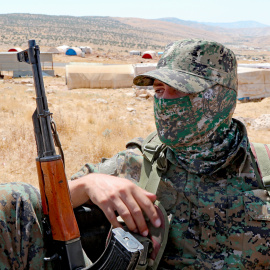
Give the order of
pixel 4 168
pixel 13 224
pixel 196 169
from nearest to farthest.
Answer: pixel 13 224 → pixel 196 169 → pixel 4 168

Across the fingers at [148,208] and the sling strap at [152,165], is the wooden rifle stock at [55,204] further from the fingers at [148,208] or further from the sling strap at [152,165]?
the sling strap at [152,165]

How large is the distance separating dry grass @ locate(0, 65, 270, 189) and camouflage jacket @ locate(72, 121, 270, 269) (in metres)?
3.79

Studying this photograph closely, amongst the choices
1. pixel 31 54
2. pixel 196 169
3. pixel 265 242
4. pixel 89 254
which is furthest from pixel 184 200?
pixel 31 54

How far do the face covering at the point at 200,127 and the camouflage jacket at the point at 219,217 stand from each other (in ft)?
0.25

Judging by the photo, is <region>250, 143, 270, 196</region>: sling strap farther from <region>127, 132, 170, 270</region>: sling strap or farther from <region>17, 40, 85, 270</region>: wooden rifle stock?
<region>17, 40, 85, 270</region>: wooden rifle stock

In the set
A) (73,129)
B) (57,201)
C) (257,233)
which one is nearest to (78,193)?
(57,201)

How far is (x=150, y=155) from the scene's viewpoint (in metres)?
1.99

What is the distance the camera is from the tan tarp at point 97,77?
1622 cm

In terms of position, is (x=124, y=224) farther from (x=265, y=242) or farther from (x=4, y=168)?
(x=4, y=168)

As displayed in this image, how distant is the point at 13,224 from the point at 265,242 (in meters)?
1.31

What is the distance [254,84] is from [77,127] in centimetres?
899

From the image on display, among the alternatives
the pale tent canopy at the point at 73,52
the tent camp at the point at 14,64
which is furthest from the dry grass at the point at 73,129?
the pale tent canopy at the point at 73,52

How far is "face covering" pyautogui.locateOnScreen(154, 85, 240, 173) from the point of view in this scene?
6.07 ft

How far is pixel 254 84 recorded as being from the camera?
1383 cm
